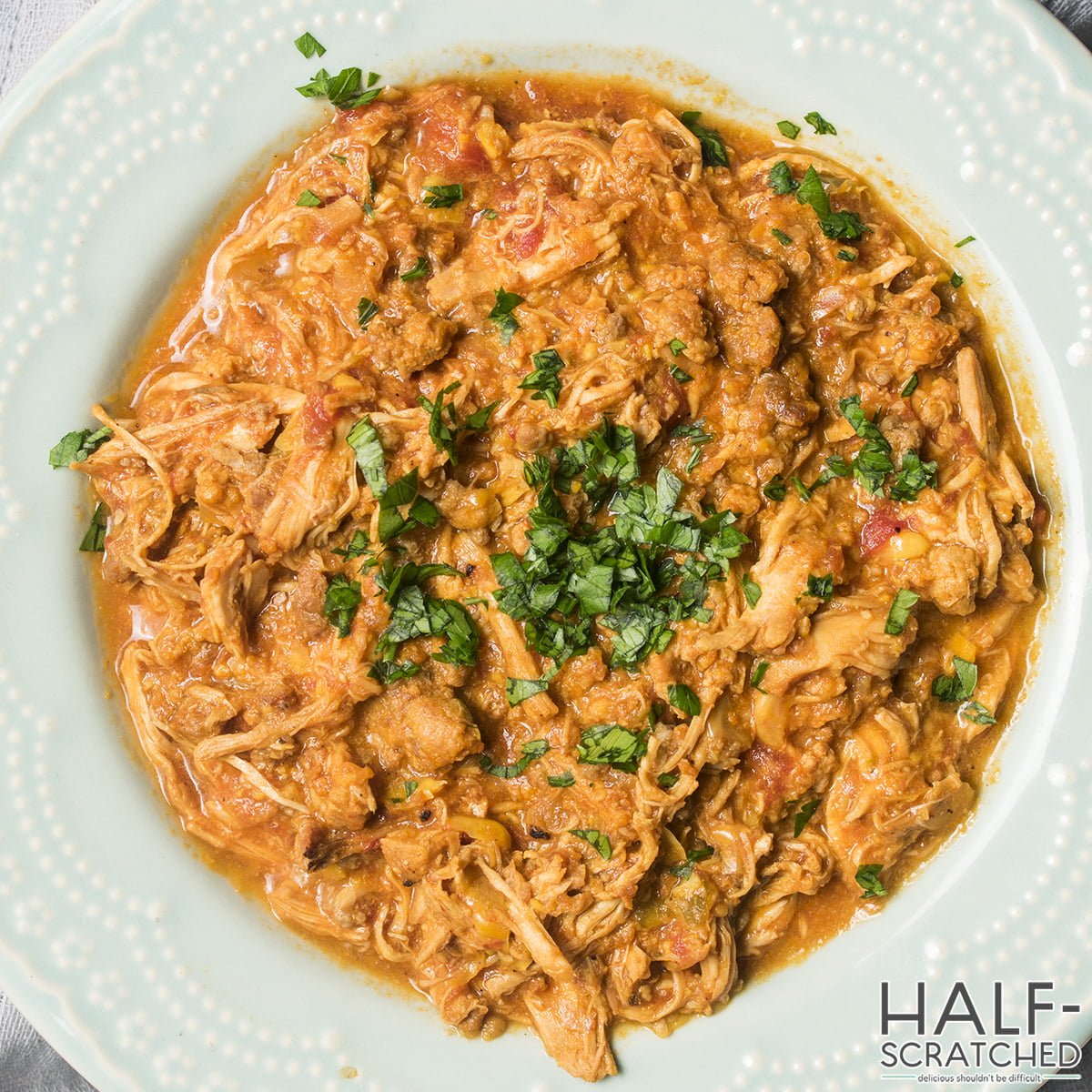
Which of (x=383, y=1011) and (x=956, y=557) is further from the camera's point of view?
(x=383, y=1011)

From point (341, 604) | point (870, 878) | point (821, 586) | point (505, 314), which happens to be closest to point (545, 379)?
point (505, 314)

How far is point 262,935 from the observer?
Result: 4840mm

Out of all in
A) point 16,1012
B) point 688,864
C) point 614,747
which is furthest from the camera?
point 16,1012

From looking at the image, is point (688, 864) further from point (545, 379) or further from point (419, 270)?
point (419, 270)

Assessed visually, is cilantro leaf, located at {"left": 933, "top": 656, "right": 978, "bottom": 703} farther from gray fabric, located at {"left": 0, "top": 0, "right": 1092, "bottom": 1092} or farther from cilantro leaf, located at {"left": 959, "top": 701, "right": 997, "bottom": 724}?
gray fabric, located at {"left": 0, "top": 0, "right": 1092, "bottom": 1092}

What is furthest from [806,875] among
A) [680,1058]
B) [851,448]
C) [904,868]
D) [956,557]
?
[851,448]

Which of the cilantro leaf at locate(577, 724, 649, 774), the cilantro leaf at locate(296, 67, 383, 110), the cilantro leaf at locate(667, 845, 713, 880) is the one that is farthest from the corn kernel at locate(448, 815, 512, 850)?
the cilantro leaf at locate(296, 67, 383, 110)

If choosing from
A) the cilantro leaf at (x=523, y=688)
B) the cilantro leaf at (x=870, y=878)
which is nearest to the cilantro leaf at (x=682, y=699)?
the cilantro leaf at (x=523, y=688)

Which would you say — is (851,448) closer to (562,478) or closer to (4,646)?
(562,478)

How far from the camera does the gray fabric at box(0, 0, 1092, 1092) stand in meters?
5.34

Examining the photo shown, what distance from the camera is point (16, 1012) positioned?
5.36 m

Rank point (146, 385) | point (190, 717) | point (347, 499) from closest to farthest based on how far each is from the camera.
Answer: point (347, 499) → point (190, 717) → point (146, 385)

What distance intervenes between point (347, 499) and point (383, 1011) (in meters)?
2.63

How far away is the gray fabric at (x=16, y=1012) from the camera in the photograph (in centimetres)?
534
